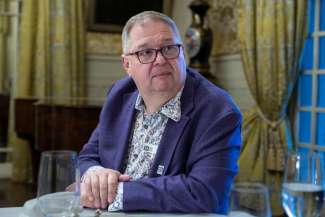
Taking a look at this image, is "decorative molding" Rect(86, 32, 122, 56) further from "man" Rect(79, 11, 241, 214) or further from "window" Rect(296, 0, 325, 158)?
"man" Rect(79, 11, 241, 214)

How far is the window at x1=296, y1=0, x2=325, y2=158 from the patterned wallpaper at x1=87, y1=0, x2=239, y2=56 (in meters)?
0.82

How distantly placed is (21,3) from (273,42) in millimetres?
3169

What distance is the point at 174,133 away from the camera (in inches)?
56.6

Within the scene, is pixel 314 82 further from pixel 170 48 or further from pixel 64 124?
pixel 170 48

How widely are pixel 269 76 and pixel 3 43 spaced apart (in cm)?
350

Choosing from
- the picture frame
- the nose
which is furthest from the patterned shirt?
the picture frame

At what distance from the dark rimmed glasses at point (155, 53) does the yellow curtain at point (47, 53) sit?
3716 millimetres

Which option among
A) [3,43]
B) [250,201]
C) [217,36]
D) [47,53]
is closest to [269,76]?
[217,36]

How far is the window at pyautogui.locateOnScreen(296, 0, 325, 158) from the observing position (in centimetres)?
342

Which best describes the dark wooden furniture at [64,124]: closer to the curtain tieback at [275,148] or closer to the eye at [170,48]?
the curtain tieback at [275,148]

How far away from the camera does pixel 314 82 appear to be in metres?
3.45

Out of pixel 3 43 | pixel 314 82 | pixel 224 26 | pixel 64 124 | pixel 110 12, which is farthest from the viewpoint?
pixel 3 43

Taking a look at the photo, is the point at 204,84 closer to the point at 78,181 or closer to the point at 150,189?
the point at 150,189

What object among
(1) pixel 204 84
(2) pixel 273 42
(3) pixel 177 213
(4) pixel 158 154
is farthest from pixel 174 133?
(2) pixel 273 42
